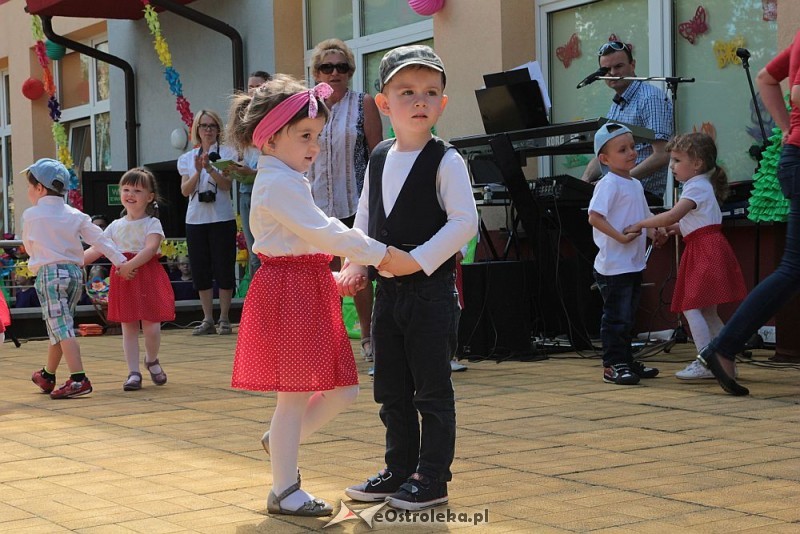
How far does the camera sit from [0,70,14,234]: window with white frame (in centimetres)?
1950

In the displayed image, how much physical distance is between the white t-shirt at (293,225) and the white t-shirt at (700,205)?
3.24 meters

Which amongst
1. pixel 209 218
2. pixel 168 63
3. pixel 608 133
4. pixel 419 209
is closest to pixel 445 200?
pixel 419 209

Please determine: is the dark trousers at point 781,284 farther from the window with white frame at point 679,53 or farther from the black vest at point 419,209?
the window with white frame at point 679,53

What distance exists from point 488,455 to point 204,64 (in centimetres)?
1017

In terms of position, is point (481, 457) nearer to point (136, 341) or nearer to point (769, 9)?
point (136, 341)

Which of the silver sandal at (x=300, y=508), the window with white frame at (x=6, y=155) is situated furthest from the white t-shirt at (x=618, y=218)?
the window with white frame at (x=6, y=155)

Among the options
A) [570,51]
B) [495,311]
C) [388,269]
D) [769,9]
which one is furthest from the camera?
[570,51]

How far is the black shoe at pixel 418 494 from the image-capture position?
333 centimetres

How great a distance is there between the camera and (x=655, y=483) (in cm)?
362

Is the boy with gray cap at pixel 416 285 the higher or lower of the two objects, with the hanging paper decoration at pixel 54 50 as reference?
lower

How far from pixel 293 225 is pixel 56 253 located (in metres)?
3.40

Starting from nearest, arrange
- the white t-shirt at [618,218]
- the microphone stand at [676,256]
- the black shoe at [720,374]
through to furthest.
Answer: the black shoe at [720,374] → the white t-shirt at [618,218] → the microphone stand at [676,256]

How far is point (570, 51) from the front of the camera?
938cm

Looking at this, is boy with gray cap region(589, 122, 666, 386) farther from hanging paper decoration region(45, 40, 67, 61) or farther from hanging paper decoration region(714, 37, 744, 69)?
hanging paper decoration region(45, 40, 67, 61)
